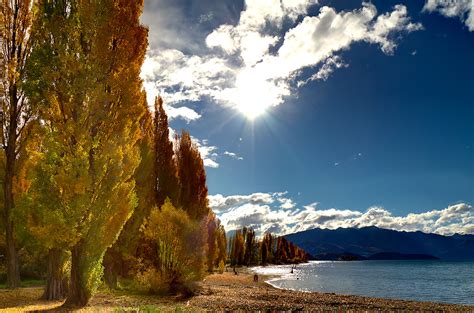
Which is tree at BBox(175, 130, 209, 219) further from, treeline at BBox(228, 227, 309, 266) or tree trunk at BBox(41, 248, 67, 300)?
treeline at BBox(228, 227, 309, 266)

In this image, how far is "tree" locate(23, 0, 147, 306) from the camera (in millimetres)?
15031

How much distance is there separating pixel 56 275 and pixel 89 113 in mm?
7909

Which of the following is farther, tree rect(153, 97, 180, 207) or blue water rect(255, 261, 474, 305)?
blue water rect(255, 261, 474, 305)

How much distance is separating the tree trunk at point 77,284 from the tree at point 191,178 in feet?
59.9

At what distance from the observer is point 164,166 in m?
31.0

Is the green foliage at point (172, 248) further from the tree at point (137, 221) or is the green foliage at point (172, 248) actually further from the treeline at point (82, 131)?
the treeline at point (82, 131)

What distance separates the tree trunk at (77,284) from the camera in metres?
15.0

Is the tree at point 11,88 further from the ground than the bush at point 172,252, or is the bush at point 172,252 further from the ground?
the tree at point 11,88

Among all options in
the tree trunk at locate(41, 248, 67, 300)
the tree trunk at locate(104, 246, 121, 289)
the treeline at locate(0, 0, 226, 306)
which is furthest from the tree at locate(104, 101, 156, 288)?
the tree trunk at locate(41, 248, 67, 300)

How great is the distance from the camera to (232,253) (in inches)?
4269

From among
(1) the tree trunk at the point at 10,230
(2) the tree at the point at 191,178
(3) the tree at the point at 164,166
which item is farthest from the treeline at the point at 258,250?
(1) the tree trunk at the point at 10,230

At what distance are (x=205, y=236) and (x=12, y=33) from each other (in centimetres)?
1765

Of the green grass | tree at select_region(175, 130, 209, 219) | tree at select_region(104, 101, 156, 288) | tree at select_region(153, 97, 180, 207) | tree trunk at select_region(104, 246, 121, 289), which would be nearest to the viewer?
the green grass

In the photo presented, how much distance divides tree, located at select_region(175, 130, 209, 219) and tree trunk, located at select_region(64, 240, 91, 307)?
719 inches
